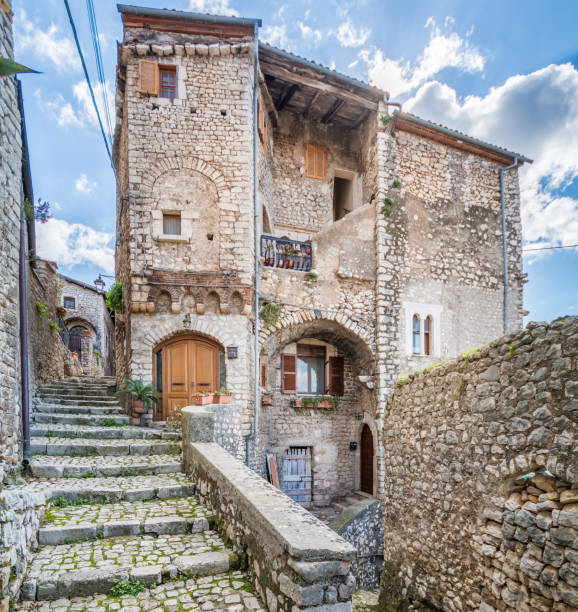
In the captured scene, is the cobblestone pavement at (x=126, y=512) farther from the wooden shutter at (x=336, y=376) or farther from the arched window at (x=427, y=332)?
the arched window at (x=427, y=332)

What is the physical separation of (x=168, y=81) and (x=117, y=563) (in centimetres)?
995

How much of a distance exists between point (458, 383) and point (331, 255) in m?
6.63

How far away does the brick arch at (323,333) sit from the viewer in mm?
10062

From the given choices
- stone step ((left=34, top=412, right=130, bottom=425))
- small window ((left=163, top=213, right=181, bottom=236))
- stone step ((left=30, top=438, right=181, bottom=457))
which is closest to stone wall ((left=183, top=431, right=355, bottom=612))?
stone step ((left=30, top=438, right=181, bottom=457))

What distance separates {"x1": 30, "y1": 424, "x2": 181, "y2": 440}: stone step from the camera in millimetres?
6559

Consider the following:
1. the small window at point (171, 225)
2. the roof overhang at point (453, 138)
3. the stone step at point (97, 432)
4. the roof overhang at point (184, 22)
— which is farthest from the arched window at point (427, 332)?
the roof overhang at point (184, 22)

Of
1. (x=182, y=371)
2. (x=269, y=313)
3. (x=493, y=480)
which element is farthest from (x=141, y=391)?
(x=493, y=480)

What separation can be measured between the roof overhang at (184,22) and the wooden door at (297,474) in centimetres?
1126

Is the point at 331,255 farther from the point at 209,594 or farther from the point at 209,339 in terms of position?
the point at 209,594

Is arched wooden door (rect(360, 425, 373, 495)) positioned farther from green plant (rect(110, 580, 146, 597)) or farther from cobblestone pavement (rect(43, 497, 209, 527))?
green plant (rect(110, 580, 146, 597))

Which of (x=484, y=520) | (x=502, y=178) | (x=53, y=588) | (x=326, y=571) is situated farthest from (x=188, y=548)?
(x=502, y=178)

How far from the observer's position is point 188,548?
12.1 feet

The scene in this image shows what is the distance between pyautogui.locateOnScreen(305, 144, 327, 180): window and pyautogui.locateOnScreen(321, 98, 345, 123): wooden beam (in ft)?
2.80

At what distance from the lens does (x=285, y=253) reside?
33.5 feet
